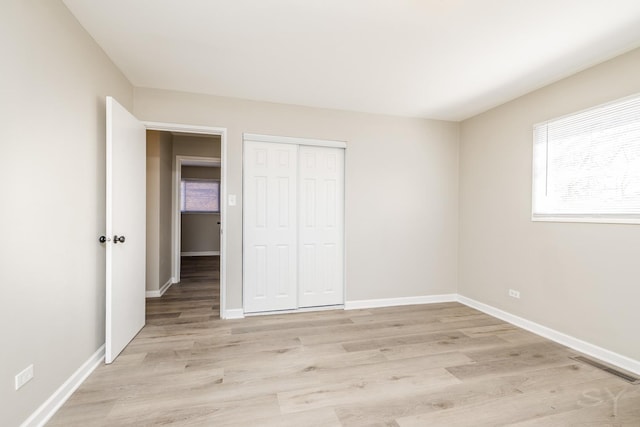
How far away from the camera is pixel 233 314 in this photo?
337 cm

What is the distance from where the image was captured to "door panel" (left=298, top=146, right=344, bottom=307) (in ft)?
12.0

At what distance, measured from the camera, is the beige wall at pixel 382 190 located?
336cm

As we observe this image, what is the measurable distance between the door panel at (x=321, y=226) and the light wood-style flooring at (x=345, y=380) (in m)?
0.54

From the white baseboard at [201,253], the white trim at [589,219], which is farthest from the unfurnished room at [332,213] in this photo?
the white baseboard at [201,253]

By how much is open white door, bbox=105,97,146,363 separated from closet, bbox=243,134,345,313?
3.48 feet

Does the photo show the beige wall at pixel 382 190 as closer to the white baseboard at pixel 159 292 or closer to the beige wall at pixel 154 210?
the beige wall at pixel 154 210

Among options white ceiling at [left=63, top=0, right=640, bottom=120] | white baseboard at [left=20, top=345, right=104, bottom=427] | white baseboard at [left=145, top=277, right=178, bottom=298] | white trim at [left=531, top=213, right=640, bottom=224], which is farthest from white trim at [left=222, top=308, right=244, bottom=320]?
white trim at [left=531, top=213, right=640, bottom=224]

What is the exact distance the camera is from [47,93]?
1707mm

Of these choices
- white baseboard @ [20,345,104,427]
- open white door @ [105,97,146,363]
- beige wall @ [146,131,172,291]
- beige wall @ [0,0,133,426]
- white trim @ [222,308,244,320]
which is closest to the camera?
beige wall @ [0,0,133,426]

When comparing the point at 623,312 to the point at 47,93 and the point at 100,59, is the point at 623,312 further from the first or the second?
the point at 100,59

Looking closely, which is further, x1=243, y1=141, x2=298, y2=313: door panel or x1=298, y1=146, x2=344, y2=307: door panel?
x1=298, y1=146, x2=344, y2=307: door panel

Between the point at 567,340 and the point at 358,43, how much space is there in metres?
3.28

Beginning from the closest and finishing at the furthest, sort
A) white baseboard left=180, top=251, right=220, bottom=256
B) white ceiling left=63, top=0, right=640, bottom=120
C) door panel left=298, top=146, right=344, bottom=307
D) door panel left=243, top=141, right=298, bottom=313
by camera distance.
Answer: white ceiling left=63, top=0, right=640, bottom=120 < door panel left=243, top=141, right=298, bottom=313 < door panel left=298, top=146, right=344, bottom=307 < white baseboard left=180, top=251, right=220, bottom=256

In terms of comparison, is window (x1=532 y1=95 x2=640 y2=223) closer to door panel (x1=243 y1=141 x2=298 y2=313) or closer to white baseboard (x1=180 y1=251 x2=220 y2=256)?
door panel (x1=243 y1=141 x2=298 y2=313)
